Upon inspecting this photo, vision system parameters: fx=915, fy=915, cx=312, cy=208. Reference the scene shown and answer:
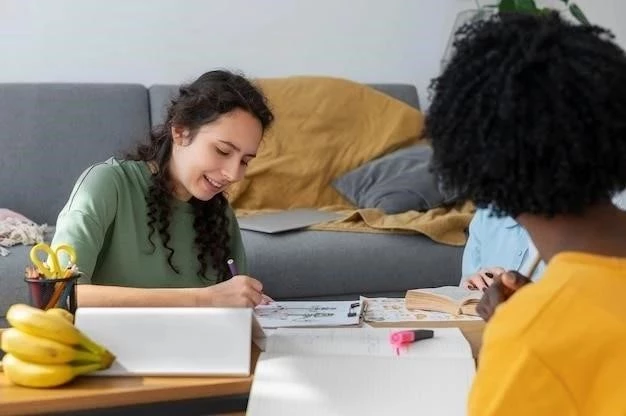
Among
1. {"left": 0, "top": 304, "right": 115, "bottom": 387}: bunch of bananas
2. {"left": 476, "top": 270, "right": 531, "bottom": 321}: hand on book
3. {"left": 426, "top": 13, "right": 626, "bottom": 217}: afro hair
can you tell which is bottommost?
{"left": 0, "top": 304, "right": 115, "bottom": 387}: bunch of bananas

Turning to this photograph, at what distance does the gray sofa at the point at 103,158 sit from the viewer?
269 centimetres

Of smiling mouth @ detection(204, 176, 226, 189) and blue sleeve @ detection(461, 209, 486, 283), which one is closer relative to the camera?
smiling mouth @ detection(204, 176, 226, 189)

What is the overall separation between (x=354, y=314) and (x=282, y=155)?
178 centimetres

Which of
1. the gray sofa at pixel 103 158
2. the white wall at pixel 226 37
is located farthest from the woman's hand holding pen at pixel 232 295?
the white wall at pixel 226 37

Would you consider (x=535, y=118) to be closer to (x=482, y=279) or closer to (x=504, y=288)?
(x=504, y=288)

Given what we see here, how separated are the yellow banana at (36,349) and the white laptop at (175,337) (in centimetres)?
8

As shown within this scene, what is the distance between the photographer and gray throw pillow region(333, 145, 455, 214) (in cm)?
304

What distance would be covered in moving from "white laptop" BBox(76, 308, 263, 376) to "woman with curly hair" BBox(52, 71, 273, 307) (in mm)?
457

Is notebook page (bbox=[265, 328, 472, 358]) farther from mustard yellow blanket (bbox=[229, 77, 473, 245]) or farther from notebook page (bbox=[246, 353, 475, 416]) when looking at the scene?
mustard yellow blanket (bbox=[229, 77, 473, 245])

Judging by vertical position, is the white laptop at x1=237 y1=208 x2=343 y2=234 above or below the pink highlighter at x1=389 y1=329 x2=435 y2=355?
below

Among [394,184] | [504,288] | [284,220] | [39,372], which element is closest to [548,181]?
[504,288]

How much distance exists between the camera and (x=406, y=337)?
1340 mm

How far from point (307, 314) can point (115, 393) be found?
1.57 feet

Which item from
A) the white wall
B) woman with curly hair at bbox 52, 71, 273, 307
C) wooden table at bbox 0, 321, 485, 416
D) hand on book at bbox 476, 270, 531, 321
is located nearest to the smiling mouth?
woman with curly hair at bbox 52, 71, 273, 307
